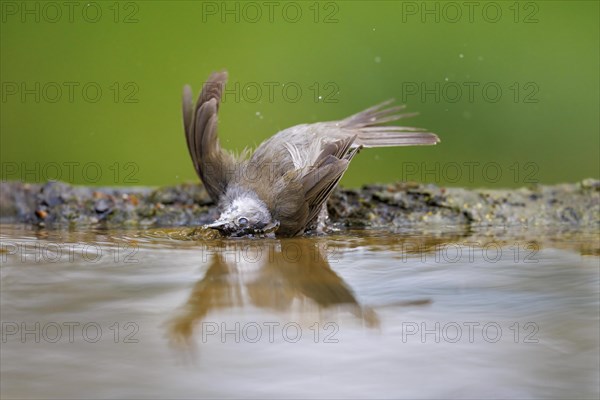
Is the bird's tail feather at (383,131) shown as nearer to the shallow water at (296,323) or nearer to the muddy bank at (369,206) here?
the muddy bank at (369,206)

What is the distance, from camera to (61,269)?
2705mm

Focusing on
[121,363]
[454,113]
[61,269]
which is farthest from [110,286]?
[454,113]

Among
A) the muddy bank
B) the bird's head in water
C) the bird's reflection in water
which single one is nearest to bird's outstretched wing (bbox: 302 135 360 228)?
the bird's head in water

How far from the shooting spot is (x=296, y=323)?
217 centimetres

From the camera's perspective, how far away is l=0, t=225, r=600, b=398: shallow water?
1.86 m

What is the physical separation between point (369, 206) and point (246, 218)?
0.91 meters

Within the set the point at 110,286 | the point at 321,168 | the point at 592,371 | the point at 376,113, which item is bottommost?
the point at 592,371

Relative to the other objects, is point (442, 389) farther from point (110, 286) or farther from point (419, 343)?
point (110, 286)

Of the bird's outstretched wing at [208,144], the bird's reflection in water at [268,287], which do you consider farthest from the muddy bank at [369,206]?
the bird's reflection in water at [268,287]

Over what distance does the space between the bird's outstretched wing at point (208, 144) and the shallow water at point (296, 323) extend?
1.31 m

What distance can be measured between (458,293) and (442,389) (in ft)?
2.57

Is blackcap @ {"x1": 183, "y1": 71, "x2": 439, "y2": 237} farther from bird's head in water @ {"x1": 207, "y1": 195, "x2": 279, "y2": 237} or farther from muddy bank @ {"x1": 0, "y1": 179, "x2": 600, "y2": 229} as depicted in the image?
muddy bank @ {"x1": 0, "y1": 179, "x2": 600, "y2": 229}

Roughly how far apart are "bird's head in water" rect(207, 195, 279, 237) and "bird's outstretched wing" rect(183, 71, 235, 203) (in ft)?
0.78

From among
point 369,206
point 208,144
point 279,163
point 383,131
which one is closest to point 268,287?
point 279,163
